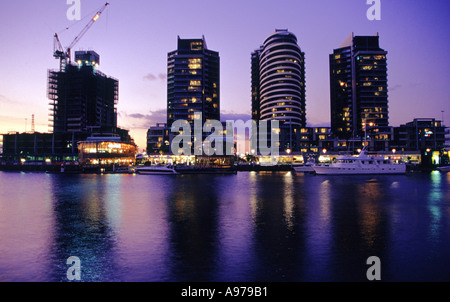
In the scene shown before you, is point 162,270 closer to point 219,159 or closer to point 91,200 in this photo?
point 91,200

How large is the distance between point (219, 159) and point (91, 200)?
82.6 metres

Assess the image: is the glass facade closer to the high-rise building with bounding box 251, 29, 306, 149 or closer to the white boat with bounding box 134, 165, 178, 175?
the white boat with bounding box 134, 165, 178, 175

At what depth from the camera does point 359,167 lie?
260 feet

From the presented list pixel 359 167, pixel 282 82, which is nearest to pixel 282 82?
pixel 282 82

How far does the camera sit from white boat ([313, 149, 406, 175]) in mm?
79250

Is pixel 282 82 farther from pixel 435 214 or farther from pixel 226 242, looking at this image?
pixel 226 242

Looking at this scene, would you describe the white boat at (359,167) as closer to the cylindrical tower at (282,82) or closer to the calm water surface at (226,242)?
the calm water surface at (226,242)

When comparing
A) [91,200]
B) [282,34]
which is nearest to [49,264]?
[91,200]

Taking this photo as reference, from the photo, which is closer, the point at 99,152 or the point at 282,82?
the point at 99,152

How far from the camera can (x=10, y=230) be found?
819 inches

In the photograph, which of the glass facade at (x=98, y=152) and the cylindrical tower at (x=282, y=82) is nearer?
the glass facade at (x=98, y=152)

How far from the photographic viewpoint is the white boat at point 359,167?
260 ft

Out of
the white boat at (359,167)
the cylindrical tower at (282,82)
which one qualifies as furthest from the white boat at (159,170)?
the cylindrical tower at (282,82)
